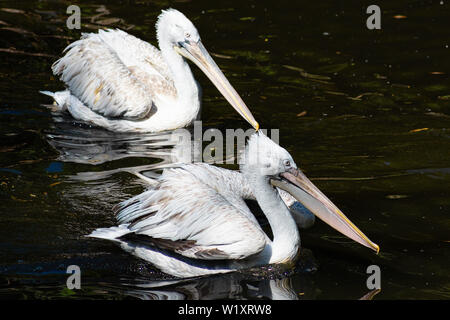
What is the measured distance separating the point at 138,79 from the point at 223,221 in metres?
3.09

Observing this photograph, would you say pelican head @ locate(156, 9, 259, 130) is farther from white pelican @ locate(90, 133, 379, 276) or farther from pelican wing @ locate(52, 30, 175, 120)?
white pelican @ locate(90, 133, 379, 276)

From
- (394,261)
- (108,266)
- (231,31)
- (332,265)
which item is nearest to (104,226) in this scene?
(108,266)

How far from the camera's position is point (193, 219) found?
16.1ft

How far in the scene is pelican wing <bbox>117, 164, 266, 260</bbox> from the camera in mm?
4742

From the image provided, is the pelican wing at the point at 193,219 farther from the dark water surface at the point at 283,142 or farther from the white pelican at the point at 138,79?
the white pelican at the point at 138,79

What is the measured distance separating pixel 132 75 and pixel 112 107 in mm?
383

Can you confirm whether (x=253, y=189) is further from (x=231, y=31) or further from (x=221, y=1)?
(x=221, y=1)

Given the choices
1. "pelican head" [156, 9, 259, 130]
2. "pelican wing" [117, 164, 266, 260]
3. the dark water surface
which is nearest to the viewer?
"pelican wing" [117, 164, 266, 260]

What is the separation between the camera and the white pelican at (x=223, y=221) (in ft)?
15.8

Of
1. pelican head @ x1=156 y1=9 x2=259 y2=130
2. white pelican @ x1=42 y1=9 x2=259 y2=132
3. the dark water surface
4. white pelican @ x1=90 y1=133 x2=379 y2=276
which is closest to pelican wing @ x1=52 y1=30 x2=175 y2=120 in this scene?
white pelican @ x1=42 y1=9 x2=259 y2=132

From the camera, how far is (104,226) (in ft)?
17.8

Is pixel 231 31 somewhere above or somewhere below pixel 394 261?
above

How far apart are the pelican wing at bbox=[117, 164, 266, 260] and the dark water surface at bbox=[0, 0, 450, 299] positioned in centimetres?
22
